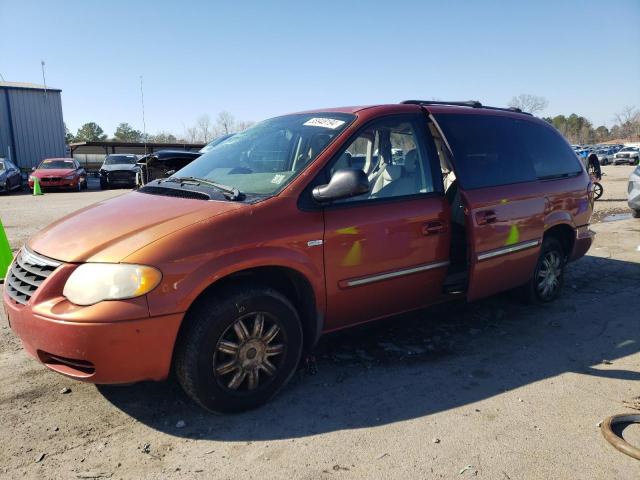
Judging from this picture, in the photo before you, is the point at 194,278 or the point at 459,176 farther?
the point at 459,176

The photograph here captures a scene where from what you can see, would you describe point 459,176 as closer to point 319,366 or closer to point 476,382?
point 476,382

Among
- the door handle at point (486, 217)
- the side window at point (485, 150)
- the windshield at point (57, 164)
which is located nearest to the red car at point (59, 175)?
the windshield at point (57, 164)

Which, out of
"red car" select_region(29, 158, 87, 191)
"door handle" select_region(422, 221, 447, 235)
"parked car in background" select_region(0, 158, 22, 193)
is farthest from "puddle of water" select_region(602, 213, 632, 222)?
"parked car in background" select_region(0, 158, 22, 193)

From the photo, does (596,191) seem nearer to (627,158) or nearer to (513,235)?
(513,235)

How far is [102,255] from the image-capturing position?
2729 millimetres

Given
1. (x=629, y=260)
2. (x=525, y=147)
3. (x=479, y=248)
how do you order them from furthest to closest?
(x=629, y=260)
(x=525, y=147)
(x=479, y=248)

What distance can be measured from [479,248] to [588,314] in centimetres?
170

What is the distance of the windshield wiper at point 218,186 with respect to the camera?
3.19 m

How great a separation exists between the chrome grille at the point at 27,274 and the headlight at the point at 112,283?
0.83 ft

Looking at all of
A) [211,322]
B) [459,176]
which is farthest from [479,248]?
[211,322]

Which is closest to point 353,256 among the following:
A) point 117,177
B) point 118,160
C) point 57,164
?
point 117,177

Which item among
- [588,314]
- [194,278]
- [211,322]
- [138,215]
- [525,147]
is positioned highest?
[525,147]

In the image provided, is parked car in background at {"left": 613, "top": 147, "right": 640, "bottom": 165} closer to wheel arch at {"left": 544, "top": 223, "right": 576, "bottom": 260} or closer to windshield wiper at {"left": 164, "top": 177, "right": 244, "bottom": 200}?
wheel arch at {"left": 544, "top": 223, "right": 576, "bottom": 260}

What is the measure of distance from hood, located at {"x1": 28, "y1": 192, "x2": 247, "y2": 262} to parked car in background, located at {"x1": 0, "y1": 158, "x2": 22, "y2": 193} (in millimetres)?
19174
